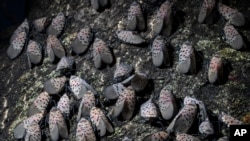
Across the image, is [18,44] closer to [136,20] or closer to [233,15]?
[136,20]

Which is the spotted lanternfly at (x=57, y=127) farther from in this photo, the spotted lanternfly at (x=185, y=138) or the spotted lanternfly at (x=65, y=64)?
→ the spotted lanternfly at (x=185, y=138)

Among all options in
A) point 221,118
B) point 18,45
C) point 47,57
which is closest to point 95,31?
point 47,57

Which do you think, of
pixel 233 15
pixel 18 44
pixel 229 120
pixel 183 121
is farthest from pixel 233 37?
pixel 18 44

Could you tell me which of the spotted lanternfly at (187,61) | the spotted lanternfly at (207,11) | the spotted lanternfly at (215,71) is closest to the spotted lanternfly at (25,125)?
the spotted lanternfly at (187,61)

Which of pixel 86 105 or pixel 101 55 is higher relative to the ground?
pixel 101 55

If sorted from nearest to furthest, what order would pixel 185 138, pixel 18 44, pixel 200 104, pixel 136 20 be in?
pixel 185 138, pixel 200 104, pixel 136 20, pixel 18 44

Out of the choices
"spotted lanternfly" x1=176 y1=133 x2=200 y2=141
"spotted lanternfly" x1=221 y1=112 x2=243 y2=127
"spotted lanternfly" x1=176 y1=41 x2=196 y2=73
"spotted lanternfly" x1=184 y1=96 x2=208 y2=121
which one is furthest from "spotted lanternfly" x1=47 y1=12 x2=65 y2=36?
"spotted lanternfly" x1=221 y1=112 x2=243 y2=127

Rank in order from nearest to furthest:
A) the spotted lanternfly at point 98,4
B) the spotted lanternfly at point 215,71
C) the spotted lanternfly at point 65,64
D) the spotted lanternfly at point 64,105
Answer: the spotted lanternfly at point 215,71 < the spotted lanternfly at point 64,105 < the spotted lanternfly at point 65,64 < the spotted lanternfly at point 98,4

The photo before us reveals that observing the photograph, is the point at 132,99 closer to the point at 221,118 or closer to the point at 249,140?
the point at 221,118
